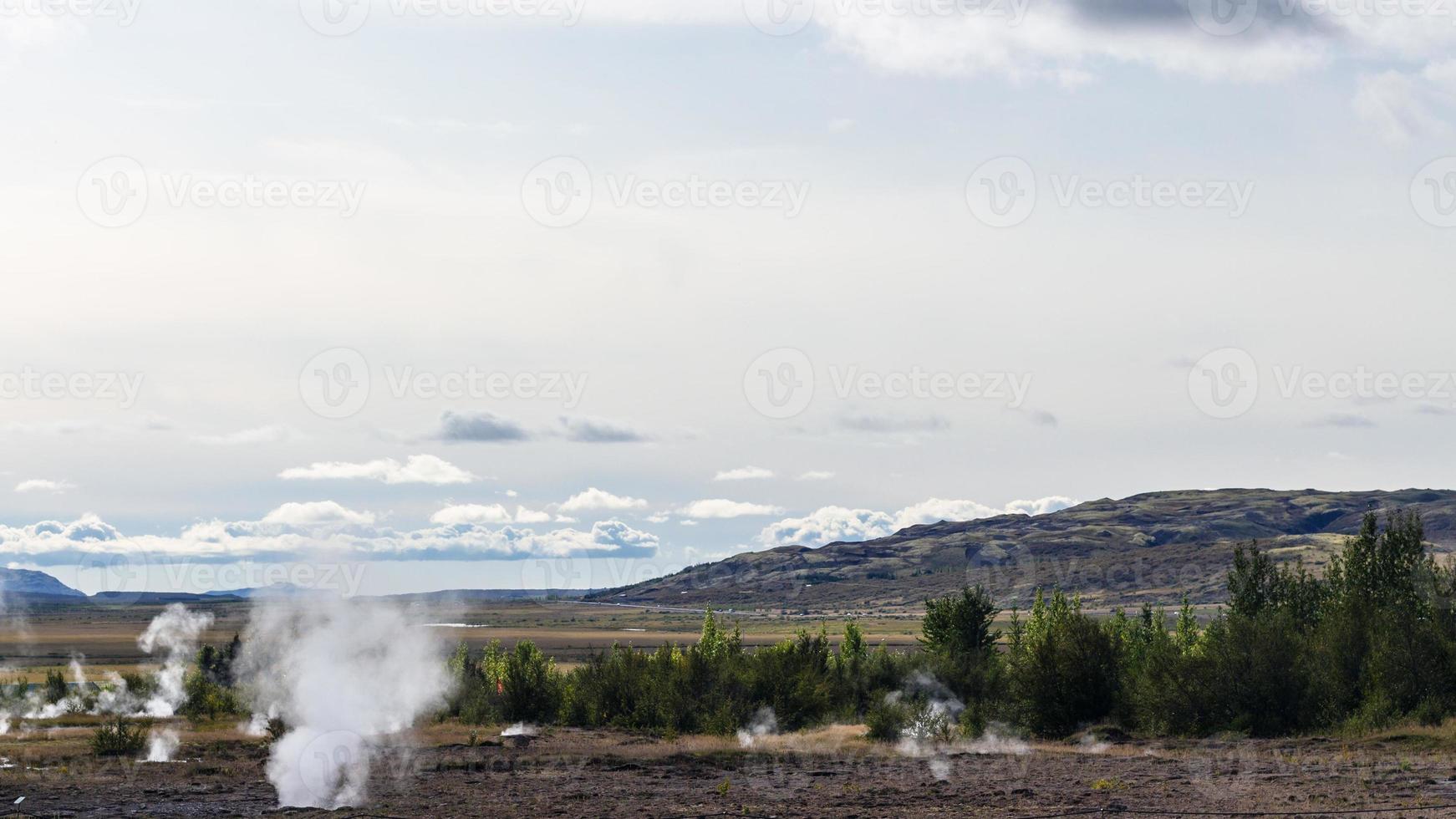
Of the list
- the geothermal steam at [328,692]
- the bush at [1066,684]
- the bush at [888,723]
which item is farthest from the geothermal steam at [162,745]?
the bush at [1066,684]

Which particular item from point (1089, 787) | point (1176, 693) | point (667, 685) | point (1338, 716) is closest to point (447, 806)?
point (1089, 787)

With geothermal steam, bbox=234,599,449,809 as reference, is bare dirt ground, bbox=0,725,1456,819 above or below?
below

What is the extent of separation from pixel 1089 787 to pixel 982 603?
44892mm

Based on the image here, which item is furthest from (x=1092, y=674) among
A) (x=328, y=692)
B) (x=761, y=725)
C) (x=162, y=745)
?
(x=162, y=745)

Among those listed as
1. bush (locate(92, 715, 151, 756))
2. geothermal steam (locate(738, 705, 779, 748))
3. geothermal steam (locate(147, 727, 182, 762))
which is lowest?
geothermal steam (locate(738, 705, 779, 748))

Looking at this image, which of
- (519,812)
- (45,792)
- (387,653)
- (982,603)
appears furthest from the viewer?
(982,603)

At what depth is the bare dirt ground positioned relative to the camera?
119ft

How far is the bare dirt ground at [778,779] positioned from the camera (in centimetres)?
3631

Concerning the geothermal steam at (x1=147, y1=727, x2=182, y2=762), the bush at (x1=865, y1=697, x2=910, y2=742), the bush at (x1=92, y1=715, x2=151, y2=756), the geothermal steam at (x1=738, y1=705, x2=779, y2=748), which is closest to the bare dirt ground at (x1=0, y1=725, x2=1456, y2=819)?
the geothermal steam at (x1=147, y1=727, x2=182, y2=762)

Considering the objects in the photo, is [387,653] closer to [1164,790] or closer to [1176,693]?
[1164,790]

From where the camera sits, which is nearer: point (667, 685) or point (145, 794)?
point (145, 794)

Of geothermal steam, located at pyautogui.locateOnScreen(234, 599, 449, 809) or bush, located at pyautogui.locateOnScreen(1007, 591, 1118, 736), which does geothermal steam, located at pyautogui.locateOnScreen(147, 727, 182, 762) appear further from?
bush, located at pyautogui.locateOnScreen(1007, 591, 1118, 736)

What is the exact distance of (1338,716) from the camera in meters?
58.6

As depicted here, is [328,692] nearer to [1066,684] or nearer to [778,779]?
[778,779]
